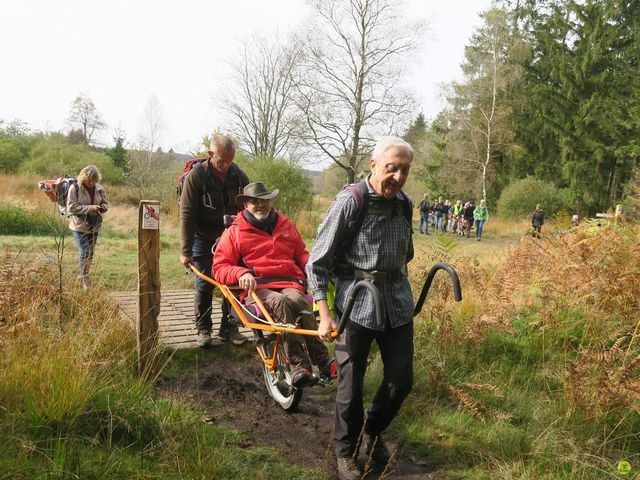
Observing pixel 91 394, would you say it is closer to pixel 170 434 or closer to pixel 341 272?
pixel 170 434

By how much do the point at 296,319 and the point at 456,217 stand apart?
21670 millimetres

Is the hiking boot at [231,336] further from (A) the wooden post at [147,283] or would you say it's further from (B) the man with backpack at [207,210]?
(A) the wooden post at [147,283]

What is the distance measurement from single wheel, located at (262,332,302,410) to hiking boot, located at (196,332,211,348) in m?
0.97

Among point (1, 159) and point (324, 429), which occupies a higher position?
point (1, 159)

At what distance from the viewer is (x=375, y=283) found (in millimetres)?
2760

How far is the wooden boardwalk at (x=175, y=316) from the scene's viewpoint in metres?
4.92

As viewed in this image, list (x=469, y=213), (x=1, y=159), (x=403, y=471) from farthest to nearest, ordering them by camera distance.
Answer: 1. (x=1, y=159)
2. (x=469, y=213)
3. (x=403, y=471)

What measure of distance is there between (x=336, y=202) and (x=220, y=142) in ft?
7.82

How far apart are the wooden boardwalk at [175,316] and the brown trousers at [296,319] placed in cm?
136

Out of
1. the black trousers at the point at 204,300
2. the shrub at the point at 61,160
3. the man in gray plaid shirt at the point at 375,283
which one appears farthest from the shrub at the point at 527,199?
the shrub at the point at 61,160

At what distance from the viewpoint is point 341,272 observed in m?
2.85

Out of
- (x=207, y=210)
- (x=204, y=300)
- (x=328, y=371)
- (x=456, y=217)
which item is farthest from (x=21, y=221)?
(x=456, y=217)

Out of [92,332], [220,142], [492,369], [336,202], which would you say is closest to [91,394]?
[92,332]

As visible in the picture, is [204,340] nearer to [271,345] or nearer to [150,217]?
[271,345]
